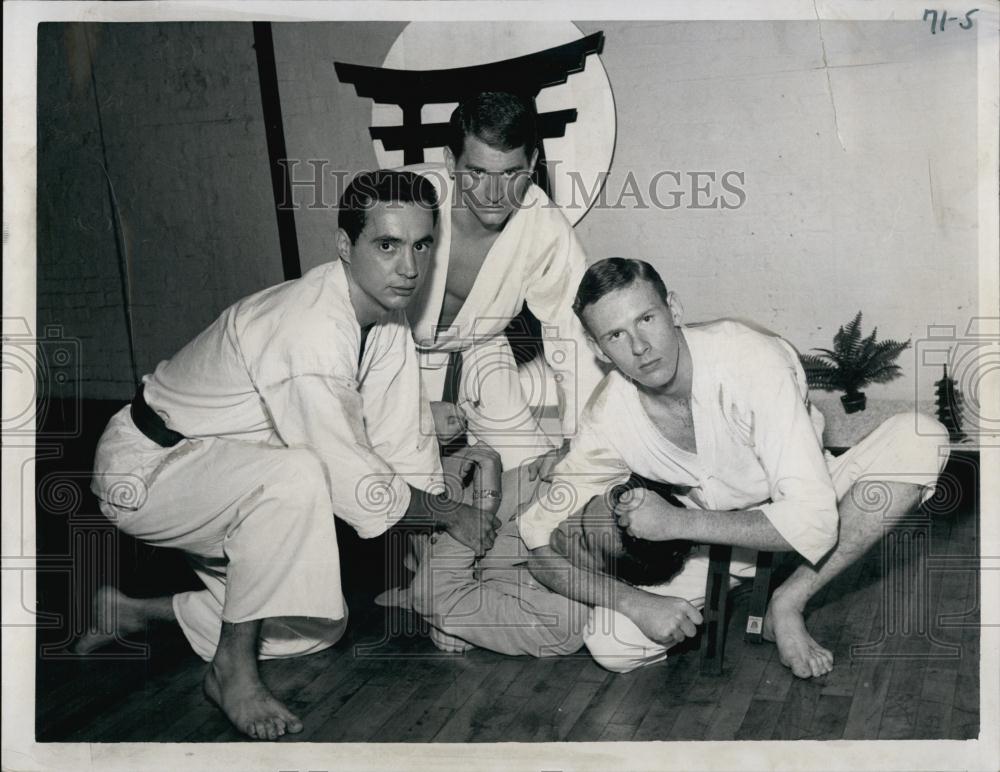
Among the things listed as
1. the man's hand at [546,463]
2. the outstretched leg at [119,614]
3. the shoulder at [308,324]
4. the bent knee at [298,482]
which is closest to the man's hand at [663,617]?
the man's hand at [546,463]

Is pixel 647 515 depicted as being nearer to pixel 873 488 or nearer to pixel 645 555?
pixel 645 555

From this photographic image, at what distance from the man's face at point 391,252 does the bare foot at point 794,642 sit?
130 centimetres

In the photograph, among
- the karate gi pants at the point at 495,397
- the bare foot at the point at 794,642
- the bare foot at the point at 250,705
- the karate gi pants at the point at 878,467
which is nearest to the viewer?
the bare foot at the point at 250,705

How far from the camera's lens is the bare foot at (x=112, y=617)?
268 cm

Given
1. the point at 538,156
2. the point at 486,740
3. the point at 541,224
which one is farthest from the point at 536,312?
the point at 486,740

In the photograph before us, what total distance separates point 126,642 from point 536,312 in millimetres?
1454

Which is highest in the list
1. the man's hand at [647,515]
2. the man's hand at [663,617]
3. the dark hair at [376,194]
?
the dark hair at [376,194]

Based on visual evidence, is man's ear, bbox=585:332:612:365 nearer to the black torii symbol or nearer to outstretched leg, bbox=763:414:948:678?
the black torii symbol

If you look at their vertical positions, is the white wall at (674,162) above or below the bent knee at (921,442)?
above

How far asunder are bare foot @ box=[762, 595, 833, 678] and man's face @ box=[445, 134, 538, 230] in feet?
4.27

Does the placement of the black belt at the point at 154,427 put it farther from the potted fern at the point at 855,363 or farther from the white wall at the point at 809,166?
the potted fern at the point at 855,363

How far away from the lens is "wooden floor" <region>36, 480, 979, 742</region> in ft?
7.93

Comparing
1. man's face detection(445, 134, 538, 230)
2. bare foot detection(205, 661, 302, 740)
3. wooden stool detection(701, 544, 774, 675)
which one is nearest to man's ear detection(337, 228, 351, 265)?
man's face detection(445, 134, 538, 230)

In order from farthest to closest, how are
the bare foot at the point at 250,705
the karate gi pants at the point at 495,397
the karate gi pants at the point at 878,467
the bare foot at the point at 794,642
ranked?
the karate gi pants at the point at 495,397 < the karate gi pants at the point at 878,467 < the bare foot at the point at 794,642 < the bare foot at the point at 250,705
